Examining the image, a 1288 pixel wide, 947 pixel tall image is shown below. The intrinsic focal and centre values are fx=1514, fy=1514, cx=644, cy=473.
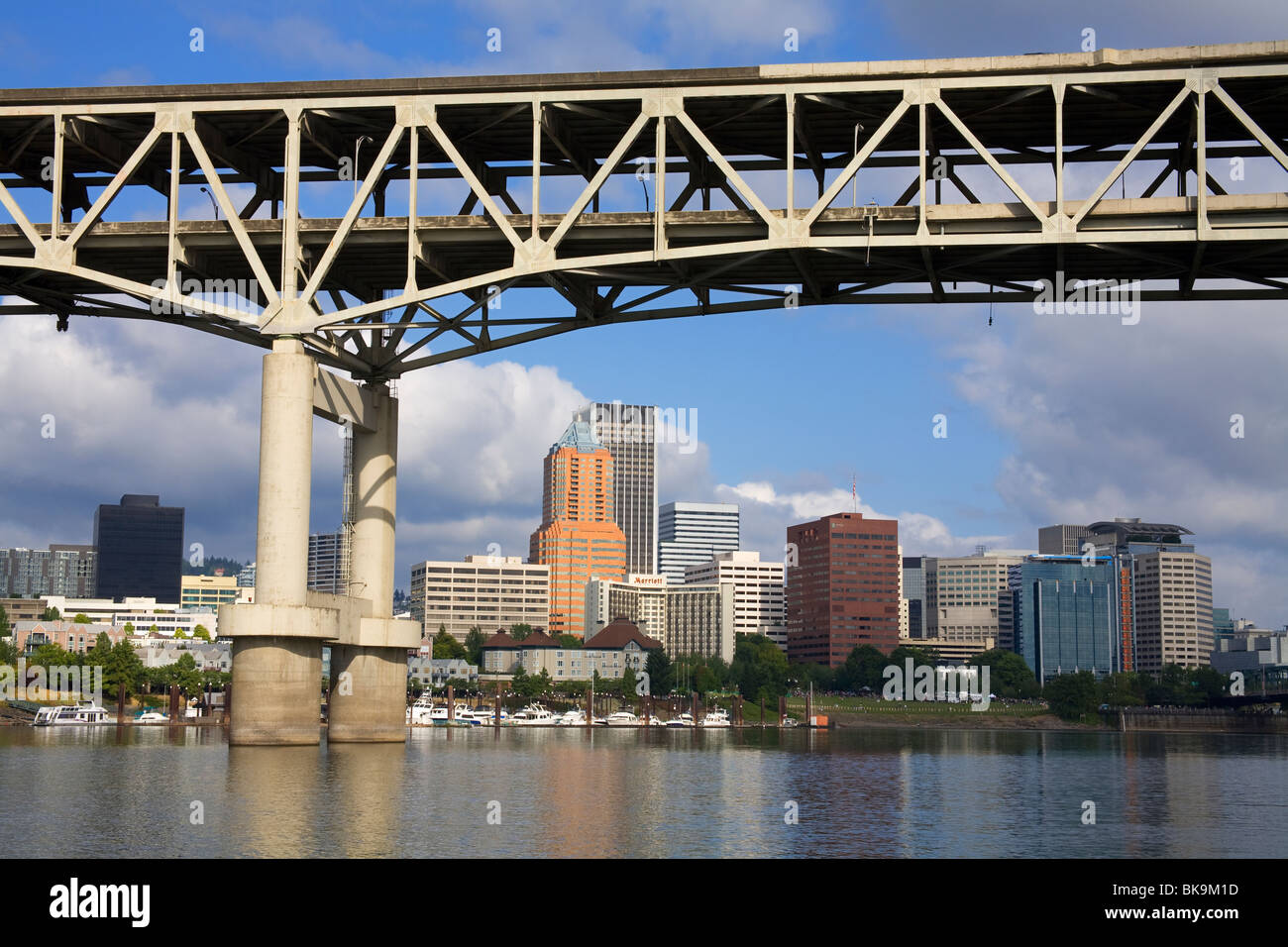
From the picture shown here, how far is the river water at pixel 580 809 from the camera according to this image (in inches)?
1313

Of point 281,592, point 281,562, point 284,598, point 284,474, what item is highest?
point 284,474

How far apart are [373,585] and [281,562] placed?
991cm

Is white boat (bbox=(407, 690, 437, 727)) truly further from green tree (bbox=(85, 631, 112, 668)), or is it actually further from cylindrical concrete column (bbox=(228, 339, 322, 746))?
cylindrical concrete column (bbox=(228, 339, 322, 746))

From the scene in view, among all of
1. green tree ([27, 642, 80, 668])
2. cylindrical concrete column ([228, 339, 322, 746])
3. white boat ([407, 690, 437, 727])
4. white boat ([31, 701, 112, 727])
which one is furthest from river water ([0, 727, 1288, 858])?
green tree ([27, 642, 80, 668])

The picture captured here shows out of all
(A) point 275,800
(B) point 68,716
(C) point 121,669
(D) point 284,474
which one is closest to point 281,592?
(D) point 284,474

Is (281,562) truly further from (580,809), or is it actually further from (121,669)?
(121,669)

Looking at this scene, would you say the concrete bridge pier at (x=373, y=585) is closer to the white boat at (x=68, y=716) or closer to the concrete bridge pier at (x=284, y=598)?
the concrete bridge pier at (x=284, y=598)

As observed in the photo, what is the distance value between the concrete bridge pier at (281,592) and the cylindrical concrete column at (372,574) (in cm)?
844

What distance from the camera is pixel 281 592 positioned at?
57062mm

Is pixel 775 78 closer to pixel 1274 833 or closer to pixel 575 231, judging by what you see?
pixel 575 231

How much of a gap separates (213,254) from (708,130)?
21119 millimetres

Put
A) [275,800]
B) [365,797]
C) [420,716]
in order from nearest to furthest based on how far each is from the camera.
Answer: [275,800], [365,797], [420,716]

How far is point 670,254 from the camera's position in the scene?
179 feet

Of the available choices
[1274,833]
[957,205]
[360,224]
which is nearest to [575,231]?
[360,224]
